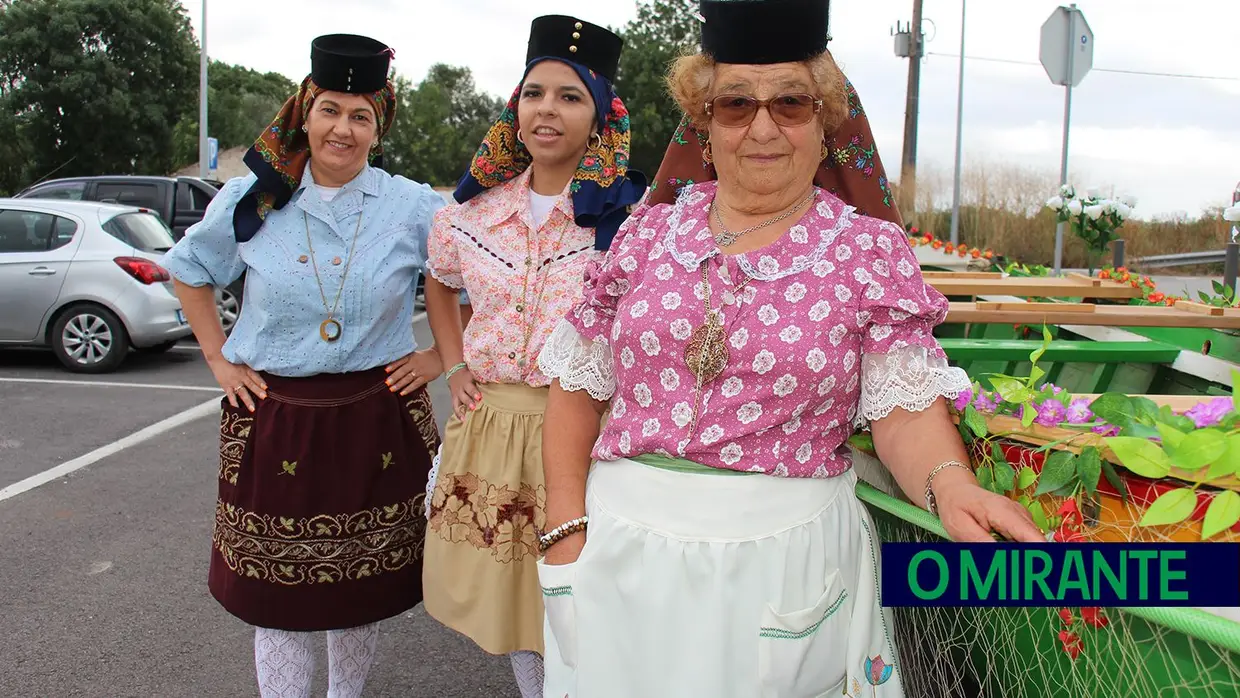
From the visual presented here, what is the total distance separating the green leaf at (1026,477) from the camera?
1609 mm

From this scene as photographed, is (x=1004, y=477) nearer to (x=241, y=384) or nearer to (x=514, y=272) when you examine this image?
(x=514, y=272)

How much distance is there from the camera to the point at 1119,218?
19.3 feet

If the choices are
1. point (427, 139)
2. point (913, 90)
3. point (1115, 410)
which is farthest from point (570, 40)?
point (427, 139)

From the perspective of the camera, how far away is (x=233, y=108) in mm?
45688

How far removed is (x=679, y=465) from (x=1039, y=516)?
603 mm

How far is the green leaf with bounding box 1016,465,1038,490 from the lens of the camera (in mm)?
1609

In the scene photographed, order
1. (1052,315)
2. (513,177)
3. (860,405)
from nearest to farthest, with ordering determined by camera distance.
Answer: (860,405) < (513,177) < (1052,315)

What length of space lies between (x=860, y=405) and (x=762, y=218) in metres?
0.40

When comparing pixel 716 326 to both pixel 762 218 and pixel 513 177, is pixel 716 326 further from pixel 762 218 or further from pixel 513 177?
pixel 513 177

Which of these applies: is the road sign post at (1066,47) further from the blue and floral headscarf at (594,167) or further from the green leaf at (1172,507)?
the green leaf at (1172,507)

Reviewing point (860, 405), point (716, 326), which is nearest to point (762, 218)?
point (716, 326)

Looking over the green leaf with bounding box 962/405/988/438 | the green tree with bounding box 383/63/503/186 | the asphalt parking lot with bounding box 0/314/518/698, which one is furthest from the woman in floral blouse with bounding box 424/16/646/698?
the green tree with bounding box 383/63/503/186

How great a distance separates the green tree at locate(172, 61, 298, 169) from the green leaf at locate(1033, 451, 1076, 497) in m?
30.5

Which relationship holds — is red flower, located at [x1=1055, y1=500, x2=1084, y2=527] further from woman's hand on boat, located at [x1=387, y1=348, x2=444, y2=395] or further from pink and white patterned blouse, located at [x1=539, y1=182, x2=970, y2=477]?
woman's hand on boat, located at [x1=387, y1=348, x2=444, y2=395]
